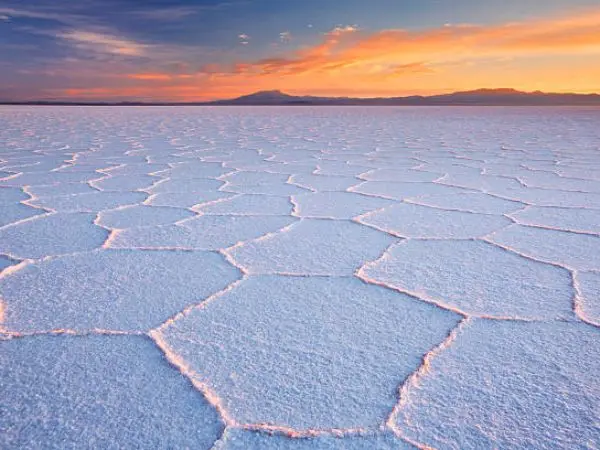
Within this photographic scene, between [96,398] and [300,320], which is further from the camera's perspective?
[300,320]

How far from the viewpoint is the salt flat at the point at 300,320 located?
744 mm

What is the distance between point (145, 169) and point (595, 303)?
2716mm

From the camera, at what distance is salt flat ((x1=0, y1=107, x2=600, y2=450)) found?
744mm

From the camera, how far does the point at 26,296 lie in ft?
3.88

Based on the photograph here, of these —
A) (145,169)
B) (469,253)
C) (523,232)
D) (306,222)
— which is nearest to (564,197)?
(523,232)

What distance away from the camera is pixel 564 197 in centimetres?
229

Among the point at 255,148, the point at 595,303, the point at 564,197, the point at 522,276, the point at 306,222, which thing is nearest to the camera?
the point at 595,303

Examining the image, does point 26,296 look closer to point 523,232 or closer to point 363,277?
point 363,277

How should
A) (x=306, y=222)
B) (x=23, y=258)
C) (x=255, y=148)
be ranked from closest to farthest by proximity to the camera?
(x=23, y=258) → (x=306, y=222) → (x=255, y=148)

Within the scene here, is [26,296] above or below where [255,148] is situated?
above

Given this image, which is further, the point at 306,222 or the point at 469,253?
the point at 306,222

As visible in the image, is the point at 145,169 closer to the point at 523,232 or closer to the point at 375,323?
the point at 523,232

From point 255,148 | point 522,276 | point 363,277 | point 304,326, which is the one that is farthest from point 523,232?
point 255,148

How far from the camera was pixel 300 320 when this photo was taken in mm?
1074
